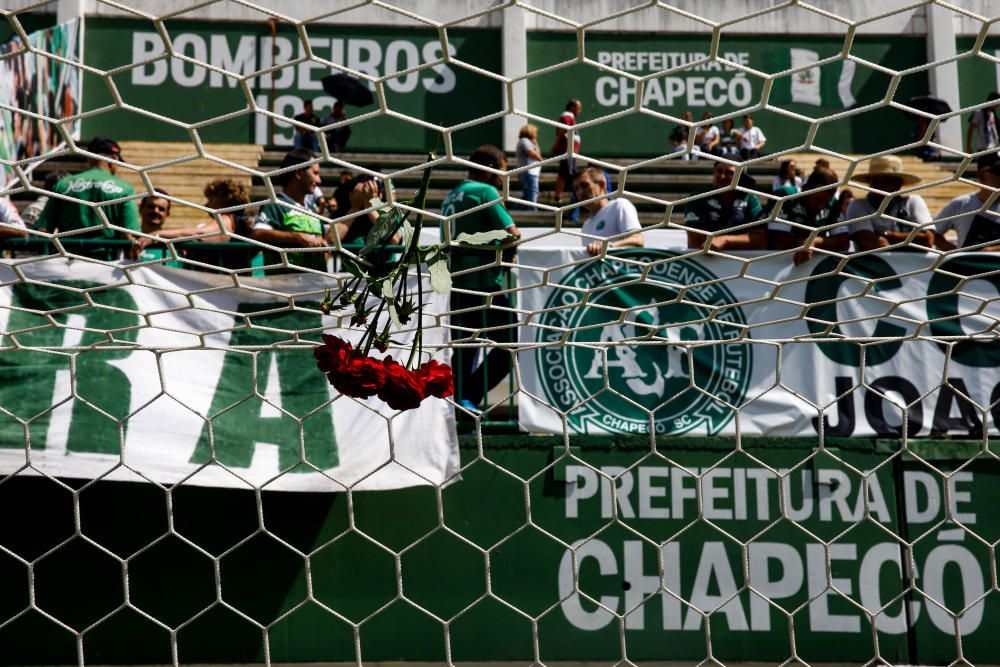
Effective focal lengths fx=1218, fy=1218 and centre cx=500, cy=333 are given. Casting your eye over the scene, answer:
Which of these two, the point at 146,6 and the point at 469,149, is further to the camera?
the point at 146,6

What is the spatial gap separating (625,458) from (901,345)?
4.05 ft

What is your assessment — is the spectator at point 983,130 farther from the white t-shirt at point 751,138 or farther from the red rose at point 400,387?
the red rose at point 400,387

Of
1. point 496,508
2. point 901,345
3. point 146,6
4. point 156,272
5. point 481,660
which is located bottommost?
point 481,660

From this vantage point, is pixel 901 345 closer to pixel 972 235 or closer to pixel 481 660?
pixel 972 235

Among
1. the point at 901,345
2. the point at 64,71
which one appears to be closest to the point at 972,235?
the point at 901,345

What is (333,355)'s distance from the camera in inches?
110

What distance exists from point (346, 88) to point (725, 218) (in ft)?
24.6

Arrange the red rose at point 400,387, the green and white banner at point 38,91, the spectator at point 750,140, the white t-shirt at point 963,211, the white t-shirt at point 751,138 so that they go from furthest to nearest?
the white t-shirt at point 751,138, the spectator at point 750,140, the green and white banner at point 38,91, the white t-shirt at point 963,211, the red rose at point 400,387

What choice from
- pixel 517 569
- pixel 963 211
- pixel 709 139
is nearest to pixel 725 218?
pixel 963 211

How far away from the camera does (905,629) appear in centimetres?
443

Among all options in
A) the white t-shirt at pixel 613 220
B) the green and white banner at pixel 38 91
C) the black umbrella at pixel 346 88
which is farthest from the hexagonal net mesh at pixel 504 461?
the black umbrella at pixel 346 88

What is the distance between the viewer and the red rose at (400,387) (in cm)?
272

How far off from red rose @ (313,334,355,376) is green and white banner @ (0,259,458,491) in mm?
1491

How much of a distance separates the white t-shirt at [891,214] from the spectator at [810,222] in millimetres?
93
